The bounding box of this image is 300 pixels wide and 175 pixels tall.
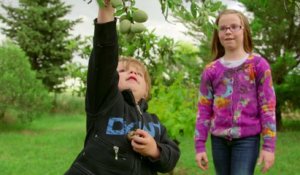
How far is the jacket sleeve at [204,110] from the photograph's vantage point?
2.76 metres

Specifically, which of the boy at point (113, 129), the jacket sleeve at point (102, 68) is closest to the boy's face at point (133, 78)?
the boy at point (113, 129)

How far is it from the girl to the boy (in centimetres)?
71

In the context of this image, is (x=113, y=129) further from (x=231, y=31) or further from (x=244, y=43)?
(x=244, y=43)

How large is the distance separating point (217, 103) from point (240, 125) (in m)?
0.19

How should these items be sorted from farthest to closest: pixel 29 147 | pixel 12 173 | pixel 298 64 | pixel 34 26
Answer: pixel 34 26
pixel 298 64
pixel 29 147
pixel 12 173

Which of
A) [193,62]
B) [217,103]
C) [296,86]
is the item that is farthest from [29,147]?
[217,103]

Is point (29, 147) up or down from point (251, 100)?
down

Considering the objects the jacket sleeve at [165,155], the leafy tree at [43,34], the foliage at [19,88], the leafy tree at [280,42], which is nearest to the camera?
Result: the jacket sleeve at [165,155]

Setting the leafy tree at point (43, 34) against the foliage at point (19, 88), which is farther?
the leafy tree at point (43, 34)

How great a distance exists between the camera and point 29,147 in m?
11.0

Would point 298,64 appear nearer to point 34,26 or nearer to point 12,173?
point 12,173

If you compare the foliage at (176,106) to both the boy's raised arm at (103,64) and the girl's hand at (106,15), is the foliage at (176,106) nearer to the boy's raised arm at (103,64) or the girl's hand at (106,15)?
the boy's raised arm at (103,64)

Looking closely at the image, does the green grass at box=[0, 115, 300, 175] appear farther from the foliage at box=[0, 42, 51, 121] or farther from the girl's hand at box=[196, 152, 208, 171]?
the girl's hand at box=[196, 152, 208, 171]

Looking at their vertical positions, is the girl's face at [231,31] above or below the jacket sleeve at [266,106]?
above
